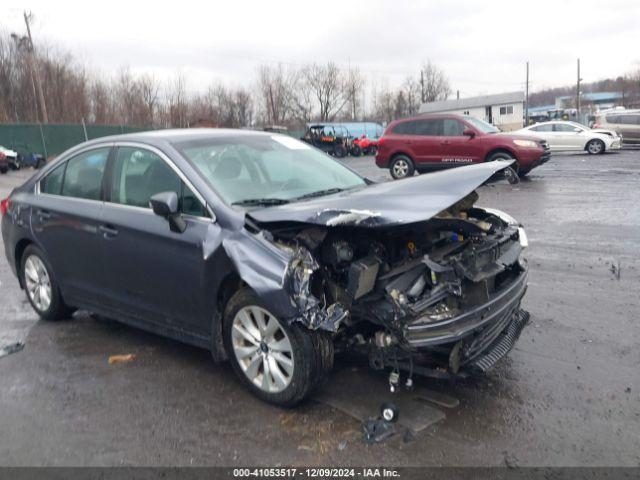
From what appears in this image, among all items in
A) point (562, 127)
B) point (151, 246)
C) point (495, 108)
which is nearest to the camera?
point (151, 246)

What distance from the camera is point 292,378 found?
11.6 feet

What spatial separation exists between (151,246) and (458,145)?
1292 cm

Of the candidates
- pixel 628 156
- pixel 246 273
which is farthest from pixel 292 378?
pixel 628 156

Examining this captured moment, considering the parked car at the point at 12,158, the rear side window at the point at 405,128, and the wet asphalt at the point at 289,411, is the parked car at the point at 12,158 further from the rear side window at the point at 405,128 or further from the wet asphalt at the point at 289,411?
the wet asphalt at the point at 289,411

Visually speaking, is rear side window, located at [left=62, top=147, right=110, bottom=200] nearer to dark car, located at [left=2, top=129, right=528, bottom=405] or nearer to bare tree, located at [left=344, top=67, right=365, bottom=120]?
dark car, located at [left=2, top=129, right=528, bottom=405]

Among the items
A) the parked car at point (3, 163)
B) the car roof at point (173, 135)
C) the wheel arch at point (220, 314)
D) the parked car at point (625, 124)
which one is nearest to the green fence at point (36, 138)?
the parked car at point (3, 163)

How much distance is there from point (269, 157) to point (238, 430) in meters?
2.22

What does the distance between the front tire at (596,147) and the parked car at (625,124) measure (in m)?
3.75

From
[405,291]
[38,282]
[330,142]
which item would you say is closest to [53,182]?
[38,282]

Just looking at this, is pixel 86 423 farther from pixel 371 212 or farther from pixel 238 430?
pixel 371 212

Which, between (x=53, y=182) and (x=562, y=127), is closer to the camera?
(x=53, y=182)

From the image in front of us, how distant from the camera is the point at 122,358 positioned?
15.3 feet

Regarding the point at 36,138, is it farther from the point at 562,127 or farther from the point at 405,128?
the point at 562,127

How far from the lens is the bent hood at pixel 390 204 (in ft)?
11.0
